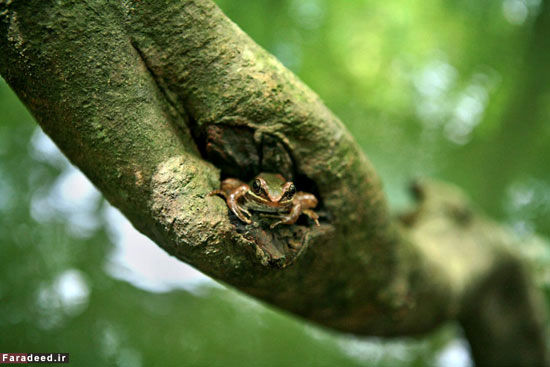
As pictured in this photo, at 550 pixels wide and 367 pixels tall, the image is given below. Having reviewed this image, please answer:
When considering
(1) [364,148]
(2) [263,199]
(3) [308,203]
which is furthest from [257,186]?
(1) [364,148]

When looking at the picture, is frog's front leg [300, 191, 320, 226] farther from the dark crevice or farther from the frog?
the dark crevice

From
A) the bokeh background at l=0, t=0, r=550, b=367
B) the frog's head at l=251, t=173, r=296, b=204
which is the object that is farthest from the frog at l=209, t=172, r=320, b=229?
the bokeh background at l=0, t=0, r=550, b=367

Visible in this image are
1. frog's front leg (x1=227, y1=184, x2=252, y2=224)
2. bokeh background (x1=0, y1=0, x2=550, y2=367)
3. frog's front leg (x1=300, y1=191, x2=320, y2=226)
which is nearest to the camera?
frog's front leg (x1=227, y1=184, x2=252, y2=224)

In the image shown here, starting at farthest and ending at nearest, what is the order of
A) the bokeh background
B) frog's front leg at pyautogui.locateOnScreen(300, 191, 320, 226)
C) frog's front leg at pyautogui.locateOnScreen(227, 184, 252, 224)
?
1. the bokeh background
2. frog's front leg at pyautogui.locateOnScreen(300, 191, 320, 226)
3. frog's front leg at pyautogui.locateOnScreen(227, 184, 252, 224)

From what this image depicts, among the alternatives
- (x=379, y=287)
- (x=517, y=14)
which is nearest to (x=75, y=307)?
(x=379, y=287)

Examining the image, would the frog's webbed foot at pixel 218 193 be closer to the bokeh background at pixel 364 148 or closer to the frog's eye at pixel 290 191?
the frog's eye at pixel 290 191

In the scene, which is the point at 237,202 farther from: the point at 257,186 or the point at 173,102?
the point at 173,102
